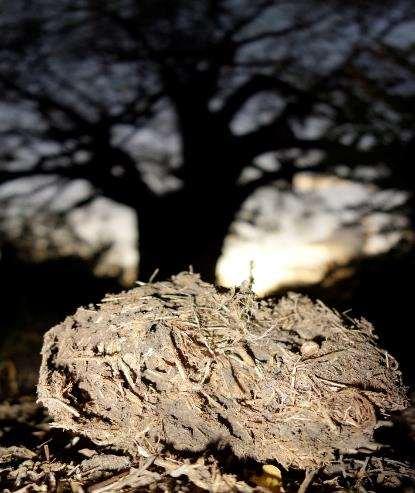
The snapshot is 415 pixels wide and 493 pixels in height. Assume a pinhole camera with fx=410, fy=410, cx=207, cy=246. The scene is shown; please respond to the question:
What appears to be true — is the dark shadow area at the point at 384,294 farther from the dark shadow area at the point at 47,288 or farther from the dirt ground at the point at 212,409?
the dark shadow area at the point at 47,288

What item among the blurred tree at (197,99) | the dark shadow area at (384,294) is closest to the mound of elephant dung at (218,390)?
the dark shadow area at (384,294)

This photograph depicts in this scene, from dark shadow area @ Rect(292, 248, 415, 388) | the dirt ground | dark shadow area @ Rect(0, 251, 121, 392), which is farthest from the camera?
dark shadow area @ Rect(0, 251, 121, 392)

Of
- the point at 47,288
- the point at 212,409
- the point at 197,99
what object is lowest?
the point at 47,288

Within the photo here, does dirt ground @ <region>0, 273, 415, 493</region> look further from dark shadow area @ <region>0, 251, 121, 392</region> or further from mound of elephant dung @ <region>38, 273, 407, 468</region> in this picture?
dark shadow area @ <region>0, 251, 121, 392</region>

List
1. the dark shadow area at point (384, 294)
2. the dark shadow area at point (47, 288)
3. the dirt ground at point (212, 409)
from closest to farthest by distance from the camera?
the dirt ground at point (212, 409) < the dark shadow area at point (384, 294) < the dark shadow area at point (47, 288)

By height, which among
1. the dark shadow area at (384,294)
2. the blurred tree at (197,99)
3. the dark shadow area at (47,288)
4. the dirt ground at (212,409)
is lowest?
the dark shadow area at (47,288)

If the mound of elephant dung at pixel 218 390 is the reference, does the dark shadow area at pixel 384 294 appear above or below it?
below

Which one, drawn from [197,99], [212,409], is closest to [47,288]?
[197,99]

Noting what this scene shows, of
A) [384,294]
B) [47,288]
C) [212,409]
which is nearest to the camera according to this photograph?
[212,409]

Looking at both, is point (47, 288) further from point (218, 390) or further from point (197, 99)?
point (218, 390)

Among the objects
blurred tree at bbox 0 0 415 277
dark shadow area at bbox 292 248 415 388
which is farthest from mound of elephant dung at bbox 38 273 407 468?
blurred tree at bbox 0 0 415 277
